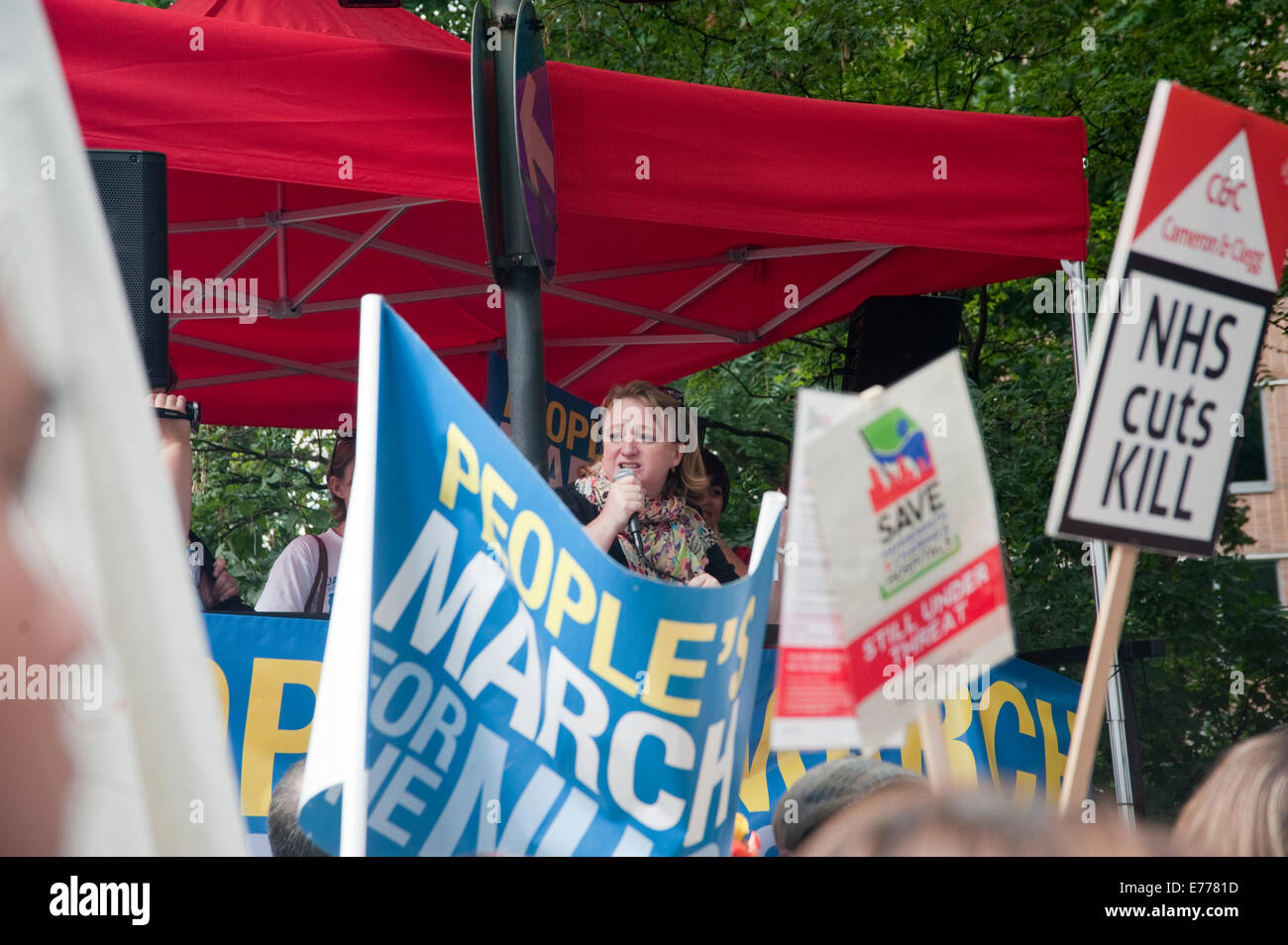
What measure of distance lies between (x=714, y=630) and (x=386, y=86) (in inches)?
71.4

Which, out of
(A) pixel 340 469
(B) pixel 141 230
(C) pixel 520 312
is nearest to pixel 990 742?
(C) pixel 520 312

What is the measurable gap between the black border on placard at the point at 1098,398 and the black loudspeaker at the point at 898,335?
3.22 meters

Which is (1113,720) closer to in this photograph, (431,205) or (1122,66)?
(431,205)

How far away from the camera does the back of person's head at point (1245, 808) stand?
1.52 metres

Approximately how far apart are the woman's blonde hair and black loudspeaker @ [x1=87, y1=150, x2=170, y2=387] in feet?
3.93

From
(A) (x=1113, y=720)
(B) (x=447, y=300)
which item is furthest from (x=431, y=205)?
(A) (x=1113, y=720)

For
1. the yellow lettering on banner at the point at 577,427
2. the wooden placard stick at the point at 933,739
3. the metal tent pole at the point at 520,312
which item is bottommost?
the wooden placard stick at the point at 933,739

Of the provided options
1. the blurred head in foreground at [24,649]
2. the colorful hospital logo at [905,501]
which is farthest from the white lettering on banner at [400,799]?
the blurred head in foreground at [24,649]

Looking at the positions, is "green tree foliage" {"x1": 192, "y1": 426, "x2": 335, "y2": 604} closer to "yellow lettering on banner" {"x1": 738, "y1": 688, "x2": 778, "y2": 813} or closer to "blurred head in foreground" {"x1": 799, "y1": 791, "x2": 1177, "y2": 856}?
"yellow lettering on banner" {"x1": 738, "y1": 688, "x2": 778, "y2": 813}

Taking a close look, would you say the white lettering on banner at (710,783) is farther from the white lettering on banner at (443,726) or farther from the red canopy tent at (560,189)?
the red canopy tent at (560,189)

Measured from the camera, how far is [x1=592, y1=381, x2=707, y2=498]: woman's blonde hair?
12.2 feet

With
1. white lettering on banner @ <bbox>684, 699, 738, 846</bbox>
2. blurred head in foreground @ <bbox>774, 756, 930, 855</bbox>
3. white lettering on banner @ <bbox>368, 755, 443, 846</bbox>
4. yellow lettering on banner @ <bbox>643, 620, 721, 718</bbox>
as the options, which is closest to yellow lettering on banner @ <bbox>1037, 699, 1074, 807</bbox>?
blurred head in foreground @ <bbox>774, 756, 930, 855</bbox>
